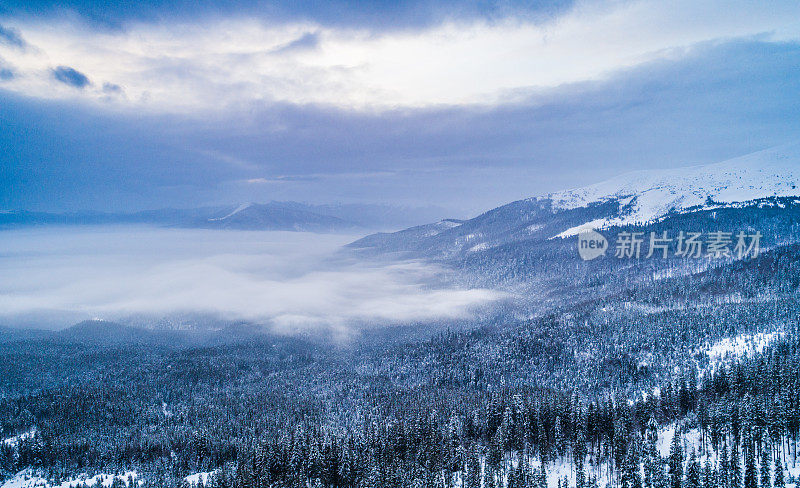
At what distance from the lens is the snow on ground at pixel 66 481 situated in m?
145

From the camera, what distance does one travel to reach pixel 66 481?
15012 centimetres

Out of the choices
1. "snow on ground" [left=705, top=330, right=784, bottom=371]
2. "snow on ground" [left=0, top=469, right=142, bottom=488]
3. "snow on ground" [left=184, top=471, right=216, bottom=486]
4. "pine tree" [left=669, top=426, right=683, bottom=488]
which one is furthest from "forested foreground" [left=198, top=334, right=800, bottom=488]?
"snow on ground" [left=0, top=469, right=142, bottom=488]

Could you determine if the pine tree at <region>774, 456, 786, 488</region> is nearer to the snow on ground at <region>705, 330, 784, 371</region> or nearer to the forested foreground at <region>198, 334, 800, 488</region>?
the forested foreground at <region>198, 334, 800, 488</region>

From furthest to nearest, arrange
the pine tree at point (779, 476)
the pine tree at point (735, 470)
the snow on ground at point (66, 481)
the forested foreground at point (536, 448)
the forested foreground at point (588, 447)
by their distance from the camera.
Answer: the snow on ground at point (66, 481) → the forested foreground at point (536, 448) → the forested foreground at point (588, 447) → the pine tree at point (735, 470) → the pine tree at point (779, 476)

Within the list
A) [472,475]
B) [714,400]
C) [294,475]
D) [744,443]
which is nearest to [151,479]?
[294,475]

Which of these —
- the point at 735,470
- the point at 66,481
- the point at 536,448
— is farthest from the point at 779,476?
the point at 66,481

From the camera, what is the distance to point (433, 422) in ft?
484

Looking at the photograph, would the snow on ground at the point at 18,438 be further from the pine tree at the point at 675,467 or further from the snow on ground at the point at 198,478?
the pine tree at the point at 675,467

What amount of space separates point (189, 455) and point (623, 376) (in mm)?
196842

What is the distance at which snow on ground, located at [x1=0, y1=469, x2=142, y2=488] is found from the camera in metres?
145

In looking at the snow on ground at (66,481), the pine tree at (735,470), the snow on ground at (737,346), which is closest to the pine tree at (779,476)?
the pine tree at (735,470)

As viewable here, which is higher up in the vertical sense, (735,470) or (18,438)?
(735,470)

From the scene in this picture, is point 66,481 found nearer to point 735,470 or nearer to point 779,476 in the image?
point 735,470

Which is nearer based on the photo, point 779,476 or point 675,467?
point 779,476
